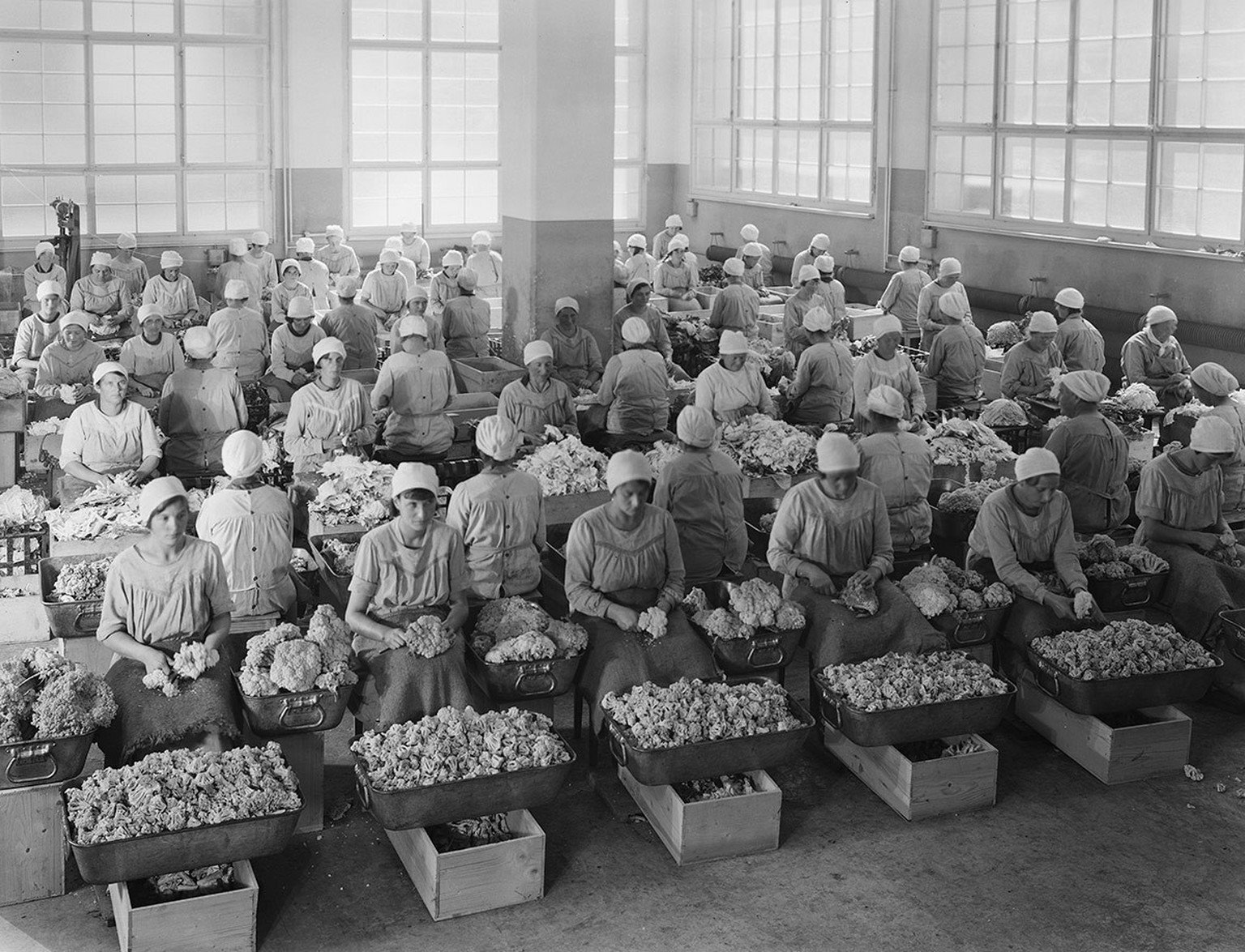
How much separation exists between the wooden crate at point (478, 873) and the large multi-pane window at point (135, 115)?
665 inches

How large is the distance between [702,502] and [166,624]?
10.9 feet

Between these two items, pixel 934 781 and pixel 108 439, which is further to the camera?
pixel 108 439

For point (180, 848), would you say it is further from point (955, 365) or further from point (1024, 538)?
point (955, 365)

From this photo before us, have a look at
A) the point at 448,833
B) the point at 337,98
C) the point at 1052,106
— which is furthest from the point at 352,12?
the point at 448,833

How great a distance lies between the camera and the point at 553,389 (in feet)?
38.7

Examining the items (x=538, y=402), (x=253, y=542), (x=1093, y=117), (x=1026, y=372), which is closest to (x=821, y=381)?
(x=1026, y=372)

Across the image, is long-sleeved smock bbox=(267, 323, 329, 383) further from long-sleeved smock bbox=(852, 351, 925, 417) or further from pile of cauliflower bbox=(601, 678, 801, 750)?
pile of cauliflower bbox=(601, 678, 801, 750)

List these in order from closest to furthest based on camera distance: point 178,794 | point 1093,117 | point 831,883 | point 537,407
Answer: point 178,794
point 831,883
point 537,407
point 1093,117

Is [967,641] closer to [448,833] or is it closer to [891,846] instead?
[891,846]

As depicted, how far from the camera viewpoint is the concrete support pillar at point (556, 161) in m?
14.4

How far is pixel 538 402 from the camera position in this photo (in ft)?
38.3

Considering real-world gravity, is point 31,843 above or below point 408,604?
below

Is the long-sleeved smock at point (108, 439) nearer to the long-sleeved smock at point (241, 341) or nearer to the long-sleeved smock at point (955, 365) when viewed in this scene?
the long-sleeved smock at point (241, 341)

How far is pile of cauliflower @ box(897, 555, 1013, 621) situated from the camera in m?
8.19
